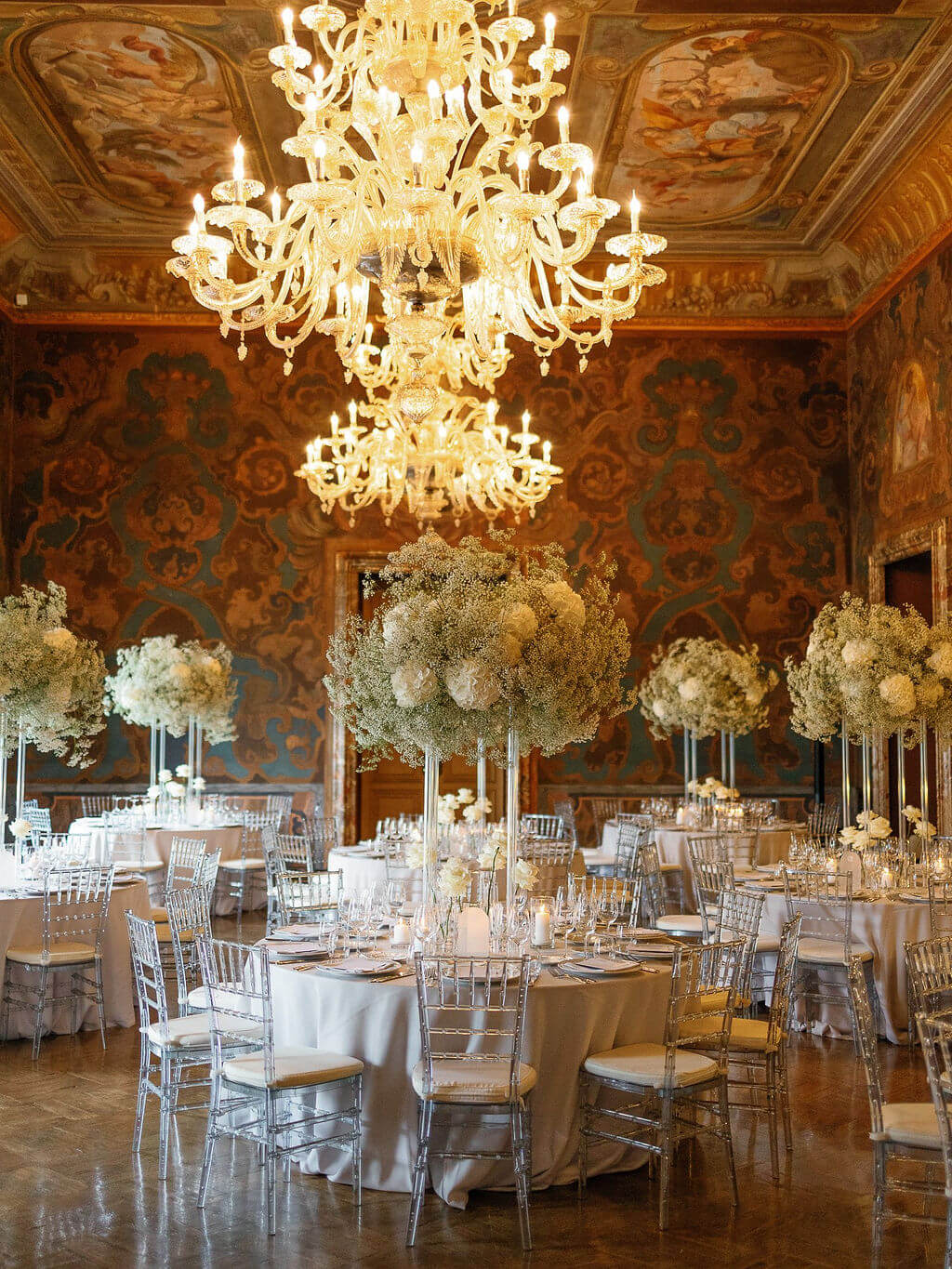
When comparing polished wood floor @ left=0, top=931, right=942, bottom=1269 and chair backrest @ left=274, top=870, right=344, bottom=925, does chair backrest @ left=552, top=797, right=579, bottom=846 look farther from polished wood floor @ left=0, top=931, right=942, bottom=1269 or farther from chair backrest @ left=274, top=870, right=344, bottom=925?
polished wood floor @ left=0, top=931, right=942, bottom=1269

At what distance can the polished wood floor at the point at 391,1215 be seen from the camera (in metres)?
4.28

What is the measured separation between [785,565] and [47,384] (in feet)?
29.6

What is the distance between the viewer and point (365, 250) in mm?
6656

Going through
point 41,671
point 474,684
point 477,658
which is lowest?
point 474,684

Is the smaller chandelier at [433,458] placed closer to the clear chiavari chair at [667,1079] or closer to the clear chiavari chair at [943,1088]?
the clear chiavari chair at [667,1079]

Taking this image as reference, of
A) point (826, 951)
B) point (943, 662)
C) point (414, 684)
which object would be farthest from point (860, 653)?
→ point (414, 684)

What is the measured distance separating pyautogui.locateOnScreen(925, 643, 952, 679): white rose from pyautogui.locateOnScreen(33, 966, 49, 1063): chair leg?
600 cm

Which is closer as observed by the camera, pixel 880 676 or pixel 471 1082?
pixel 471 1082

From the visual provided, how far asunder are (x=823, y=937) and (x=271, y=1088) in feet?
12.7

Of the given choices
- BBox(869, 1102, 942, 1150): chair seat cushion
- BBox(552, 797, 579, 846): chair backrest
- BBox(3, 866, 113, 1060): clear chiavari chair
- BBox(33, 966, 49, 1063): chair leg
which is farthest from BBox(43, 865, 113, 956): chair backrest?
BBox(552, 797, 579, 846): chair backrest

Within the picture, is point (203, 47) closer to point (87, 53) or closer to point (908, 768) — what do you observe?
point (87, 53)

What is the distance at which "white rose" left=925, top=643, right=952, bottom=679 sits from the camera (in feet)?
27.6

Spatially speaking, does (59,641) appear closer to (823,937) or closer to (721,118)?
(823,937)

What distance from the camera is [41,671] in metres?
8.38
